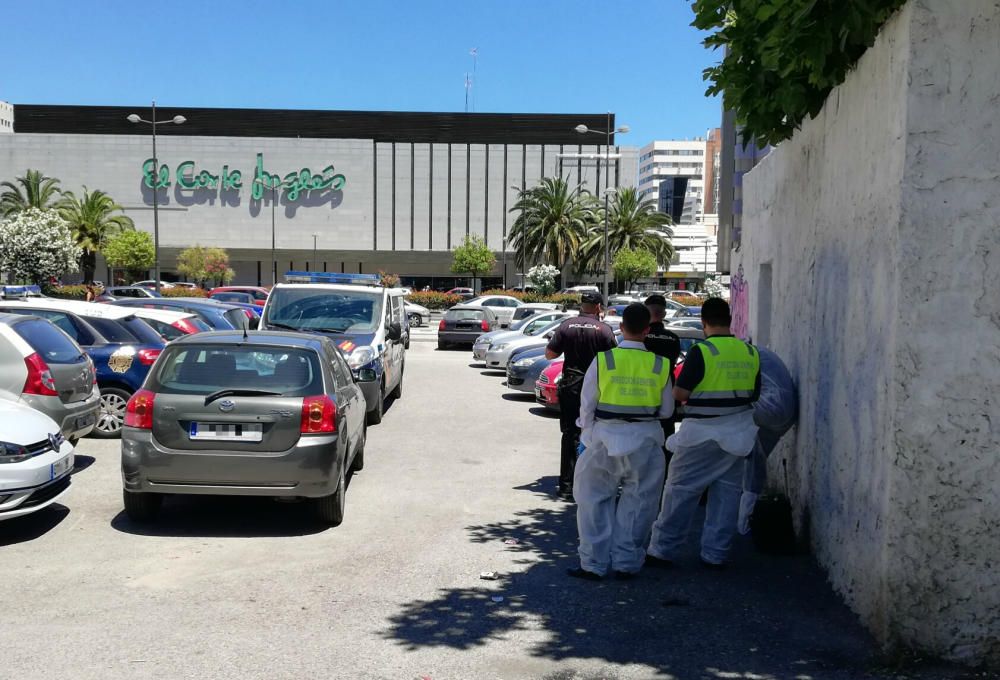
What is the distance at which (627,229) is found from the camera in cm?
6016

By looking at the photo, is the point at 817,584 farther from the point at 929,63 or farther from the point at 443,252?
the point at 443,252

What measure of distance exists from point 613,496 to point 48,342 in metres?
6.51

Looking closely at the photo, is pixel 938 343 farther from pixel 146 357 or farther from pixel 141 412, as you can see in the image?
pixel 146 357

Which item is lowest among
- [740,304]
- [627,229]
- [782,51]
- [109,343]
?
[109,343]

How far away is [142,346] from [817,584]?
877 centimetres

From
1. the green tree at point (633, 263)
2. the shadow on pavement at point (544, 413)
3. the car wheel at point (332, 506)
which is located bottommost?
the shadow on pavement at point (544, 413)

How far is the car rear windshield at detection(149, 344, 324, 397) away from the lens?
720cm

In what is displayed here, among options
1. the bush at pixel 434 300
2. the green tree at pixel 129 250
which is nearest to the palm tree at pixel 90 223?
the green tree at pixel 129 250

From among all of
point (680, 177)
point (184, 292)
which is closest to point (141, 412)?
point (184, 292)

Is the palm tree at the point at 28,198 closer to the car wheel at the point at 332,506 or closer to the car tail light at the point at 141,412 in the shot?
the car tail light at the point at 141,412

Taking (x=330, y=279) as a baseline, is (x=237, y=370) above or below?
below

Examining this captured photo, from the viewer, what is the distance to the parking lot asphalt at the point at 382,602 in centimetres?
470

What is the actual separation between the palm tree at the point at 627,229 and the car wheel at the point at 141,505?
5277cm

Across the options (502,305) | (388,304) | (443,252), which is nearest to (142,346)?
(388,304)
